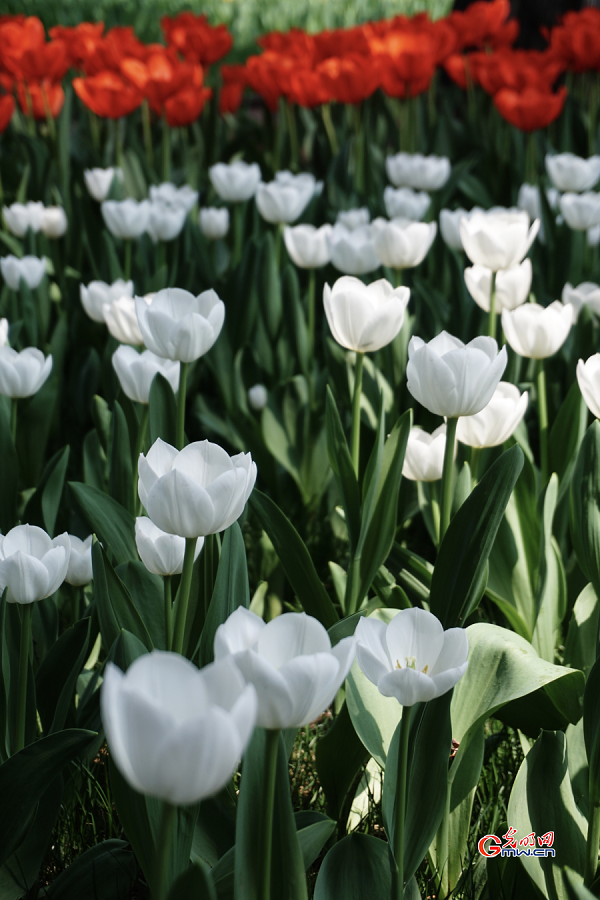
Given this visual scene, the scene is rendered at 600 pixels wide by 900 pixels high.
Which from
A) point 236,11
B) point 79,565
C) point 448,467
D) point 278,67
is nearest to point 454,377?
point 448,467

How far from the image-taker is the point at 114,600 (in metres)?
1.02

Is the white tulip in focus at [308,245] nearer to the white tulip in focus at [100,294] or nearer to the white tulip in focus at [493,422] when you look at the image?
the white tulip in focus at [100,294]

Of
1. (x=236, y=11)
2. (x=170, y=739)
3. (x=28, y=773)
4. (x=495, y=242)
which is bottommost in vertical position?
(x=236, y=11)

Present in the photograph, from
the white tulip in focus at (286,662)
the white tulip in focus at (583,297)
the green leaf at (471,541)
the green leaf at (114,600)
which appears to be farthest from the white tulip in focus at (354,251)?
the white tulip in focus at (286,662)

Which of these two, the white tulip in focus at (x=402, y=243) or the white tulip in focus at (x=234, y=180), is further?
the white tulip in focus at (x=234, y=180)

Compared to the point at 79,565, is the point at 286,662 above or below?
above

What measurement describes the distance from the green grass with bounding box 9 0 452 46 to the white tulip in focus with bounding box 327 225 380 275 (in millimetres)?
5749

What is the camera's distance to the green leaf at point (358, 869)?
0.86 m

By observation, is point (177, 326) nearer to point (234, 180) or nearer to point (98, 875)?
point (98, 875)

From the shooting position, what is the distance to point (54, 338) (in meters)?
2.08

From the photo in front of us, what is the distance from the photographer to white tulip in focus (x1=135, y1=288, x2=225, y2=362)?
1.17 m

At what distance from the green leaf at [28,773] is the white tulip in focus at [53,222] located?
2.02 m

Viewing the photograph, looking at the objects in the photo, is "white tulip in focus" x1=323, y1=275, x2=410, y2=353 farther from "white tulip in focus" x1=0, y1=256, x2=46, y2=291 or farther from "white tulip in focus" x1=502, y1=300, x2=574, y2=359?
"white tulip in focus" x1=0, y1=256, x2=46, y2=291

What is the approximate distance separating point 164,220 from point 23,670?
62.1 inches
